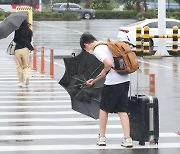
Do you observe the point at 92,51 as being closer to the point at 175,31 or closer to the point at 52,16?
the point at 175,31

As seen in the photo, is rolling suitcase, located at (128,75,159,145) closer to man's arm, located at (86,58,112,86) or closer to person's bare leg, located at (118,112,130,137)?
person's bare leg, located at (118,112,130,137)

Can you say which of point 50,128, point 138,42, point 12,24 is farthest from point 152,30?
point 50,128

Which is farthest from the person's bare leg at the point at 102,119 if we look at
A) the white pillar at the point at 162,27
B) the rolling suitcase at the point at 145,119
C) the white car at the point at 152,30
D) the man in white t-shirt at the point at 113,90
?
the white car at the point at 152,30

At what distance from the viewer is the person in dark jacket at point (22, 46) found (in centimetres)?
1838

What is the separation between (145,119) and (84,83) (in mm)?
1131

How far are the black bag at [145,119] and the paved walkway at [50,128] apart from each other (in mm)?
149

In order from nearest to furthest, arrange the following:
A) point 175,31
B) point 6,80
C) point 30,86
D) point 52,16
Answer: point 30,86, point 6,80, point 175,31, point 52,16

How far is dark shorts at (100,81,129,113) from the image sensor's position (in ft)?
33.7

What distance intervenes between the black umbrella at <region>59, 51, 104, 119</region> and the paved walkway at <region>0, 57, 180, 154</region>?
1.86ft

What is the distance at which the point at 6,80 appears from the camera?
21031mm

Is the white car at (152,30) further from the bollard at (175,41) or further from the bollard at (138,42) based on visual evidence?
the bollard at (138,42)

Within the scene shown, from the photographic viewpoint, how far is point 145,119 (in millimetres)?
10430

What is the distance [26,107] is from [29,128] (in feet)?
8.99

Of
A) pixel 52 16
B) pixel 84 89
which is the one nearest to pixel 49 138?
pixel 84 89
